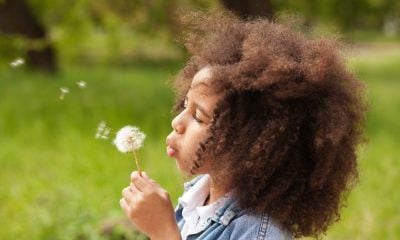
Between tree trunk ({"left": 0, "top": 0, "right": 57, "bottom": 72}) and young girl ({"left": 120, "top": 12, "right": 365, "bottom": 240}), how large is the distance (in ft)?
27.7

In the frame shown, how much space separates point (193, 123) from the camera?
1852mm

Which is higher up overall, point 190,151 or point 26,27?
point 190,151

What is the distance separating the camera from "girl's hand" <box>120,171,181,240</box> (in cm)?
187

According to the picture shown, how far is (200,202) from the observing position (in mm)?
2012

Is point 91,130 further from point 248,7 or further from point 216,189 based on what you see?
point 216,189

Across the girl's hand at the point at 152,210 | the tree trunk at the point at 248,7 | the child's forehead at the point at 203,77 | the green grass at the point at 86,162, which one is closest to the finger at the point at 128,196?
the girl's hand at the point at 152,210

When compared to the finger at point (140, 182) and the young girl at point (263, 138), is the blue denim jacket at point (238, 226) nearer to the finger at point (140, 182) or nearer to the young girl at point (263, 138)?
the young girl at point (263, 138)

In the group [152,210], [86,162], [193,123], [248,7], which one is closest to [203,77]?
[193,123]

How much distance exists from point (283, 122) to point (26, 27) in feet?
30.5

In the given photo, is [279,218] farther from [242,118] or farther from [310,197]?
[242,118]

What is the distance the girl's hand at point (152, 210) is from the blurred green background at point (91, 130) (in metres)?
0.52

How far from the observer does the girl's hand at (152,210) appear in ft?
6.15

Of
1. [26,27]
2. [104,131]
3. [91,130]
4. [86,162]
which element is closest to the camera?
[104,131]

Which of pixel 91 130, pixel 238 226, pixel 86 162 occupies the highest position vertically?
pixel 238 226
